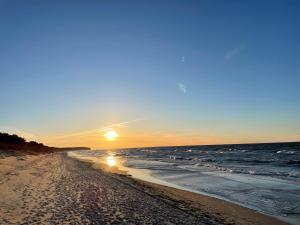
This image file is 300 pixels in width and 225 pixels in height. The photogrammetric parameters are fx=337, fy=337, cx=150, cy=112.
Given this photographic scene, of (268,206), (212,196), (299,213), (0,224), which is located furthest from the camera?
(212,196)

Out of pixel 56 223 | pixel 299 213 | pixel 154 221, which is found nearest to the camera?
pixel 56 223

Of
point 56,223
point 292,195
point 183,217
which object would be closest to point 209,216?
point 183,217

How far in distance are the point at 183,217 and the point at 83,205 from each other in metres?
4.16

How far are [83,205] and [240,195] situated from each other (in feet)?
36.2

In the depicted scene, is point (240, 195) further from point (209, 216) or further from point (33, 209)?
point (33, 209)

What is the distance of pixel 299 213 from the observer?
51.3 ft

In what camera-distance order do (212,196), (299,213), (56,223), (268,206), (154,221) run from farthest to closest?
1. (212,196)
2. (268,206)
3. (299,213)
4. (154,221)
5. (56,223)

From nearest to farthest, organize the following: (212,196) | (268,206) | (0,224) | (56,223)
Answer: (0,224), (56,223), (268,206), (212,196)

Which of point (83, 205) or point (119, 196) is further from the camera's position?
point (119, 196)

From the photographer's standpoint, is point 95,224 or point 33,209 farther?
point 33,209

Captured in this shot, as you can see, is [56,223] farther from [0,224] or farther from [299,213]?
[299,213]

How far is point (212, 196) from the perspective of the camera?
2070 cm

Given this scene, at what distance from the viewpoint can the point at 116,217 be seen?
1224cm

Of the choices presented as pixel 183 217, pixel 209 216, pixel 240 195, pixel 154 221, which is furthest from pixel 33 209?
pixel 240 195
